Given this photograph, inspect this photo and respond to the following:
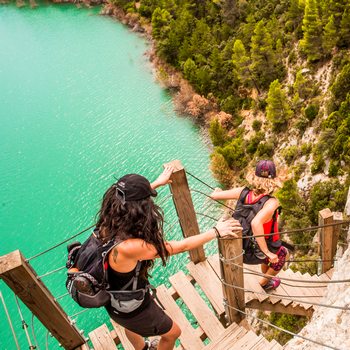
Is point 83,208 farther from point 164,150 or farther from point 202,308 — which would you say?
point 202,308

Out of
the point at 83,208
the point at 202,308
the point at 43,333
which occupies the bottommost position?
the point at 43,333

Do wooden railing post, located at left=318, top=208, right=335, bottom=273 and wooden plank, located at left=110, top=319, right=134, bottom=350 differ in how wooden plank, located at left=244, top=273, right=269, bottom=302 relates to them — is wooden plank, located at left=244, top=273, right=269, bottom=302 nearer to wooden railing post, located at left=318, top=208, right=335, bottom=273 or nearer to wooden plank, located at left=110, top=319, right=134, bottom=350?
wooden plank, located at left=110, top=319, right=134, bottom=350

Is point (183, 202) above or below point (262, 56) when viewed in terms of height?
above

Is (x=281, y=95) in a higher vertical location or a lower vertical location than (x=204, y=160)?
higher

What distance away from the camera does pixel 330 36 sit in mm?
19688

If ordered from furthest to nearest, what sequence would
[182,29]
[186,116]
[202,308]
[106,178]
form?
[182,29]
[186,116]
[106,178]
[202,308]

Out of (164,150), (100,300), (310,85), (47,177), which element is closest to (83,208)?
(47,177)

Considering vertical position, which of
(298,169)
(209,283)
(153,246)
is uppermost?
(153,246)

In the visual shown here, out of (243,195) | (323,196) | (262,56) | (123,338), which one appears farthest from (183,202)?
(262,56)

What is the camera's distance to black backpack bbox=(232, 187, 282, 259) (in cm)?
372

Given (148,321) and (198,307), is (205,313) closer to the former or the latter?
(198,307)

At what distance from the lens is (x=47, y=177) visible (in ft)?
64.4

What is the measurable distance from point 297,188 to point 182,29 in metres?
16.2

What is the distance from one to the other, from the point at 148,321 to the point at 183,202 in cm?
132
